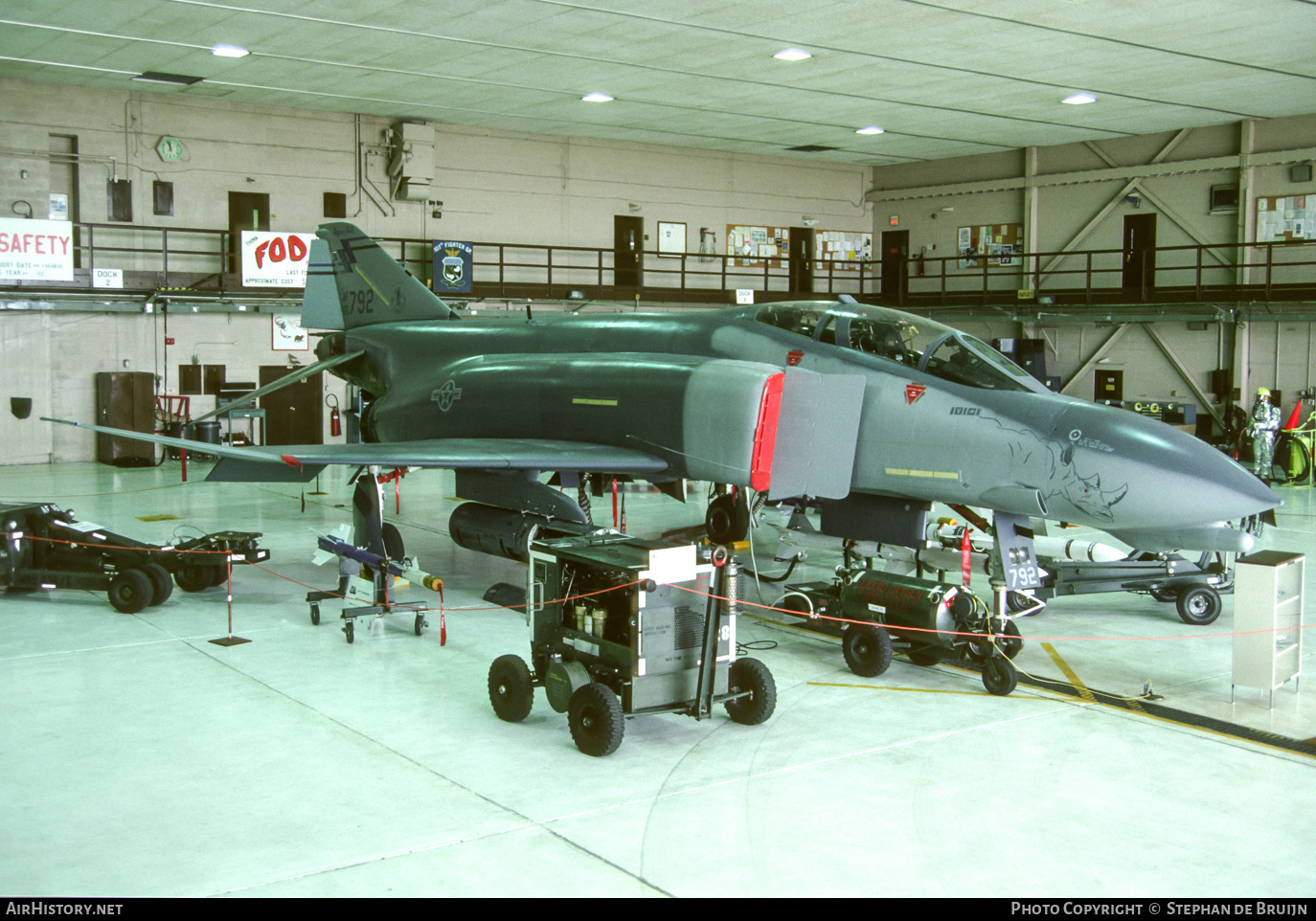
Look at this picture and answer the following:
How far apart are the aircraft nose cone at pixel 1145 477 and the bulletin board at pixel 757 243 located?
24.6 m

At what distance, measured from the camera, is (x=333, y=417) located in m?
27.0

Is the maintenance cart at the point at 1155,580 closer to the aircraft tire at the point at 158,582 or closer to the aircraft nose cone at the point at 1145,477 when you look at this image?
the aircraft nose cone at the point at 1145,477

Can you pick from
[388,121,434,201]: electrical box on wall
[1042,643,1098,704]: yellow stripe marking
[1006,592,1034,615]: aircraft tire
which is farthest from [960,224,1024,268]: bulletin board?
[1006,592,1034,615]: aircraft tire

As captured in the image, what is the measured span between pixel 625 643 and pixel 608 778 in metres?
0.90

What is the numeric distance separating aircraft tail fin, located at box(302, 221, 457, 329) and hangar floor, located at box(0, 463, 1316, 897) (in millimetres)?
6306

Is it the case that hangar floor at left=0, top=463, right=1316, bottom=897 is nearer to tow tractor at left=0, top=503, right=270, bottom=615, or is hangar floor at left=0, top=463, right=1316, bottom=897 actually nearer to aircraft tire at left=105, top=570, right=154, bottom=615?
aircraft tire at left=105, top=570, right=154, bottom=615

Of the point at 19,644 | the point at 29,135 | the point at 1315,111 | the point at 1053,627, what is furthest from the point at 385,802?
the point at 1315,111

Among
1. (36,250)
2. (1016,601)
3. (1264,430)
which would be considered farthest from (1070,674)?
(36,250)

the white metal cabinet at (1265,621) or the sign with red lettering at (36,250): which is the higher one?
the sign with red lettering at (36,250)

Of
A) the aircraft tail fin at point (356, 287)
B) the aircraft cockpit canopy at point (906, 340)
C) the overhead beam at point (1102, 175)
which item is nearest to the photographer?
the aircraft cockpit canopy at point (906, 340)

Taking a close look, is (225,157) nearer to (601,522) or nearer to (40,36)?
(40,36)

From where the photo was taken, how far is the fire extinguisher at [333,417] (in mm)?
26969

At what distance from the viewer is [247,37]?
18969 mm

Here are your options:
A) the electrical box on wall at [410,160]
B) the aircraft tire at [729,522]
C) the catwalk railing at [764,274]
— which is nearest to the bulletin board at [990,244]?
the catwalk railing at [764,274]
